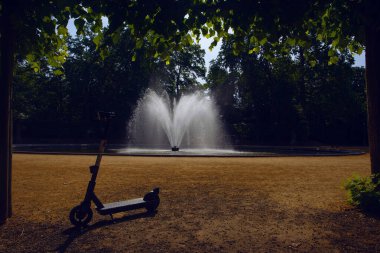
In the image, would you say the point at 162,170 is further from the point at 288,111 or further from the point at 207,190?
the point at 288,111

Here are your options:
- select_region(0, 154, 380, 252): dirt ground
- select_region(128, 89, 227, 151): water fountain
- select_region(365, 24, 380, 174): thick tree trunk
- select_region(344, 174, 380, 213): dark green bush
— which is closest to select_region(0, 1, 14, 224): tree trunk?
select_region(0, 154, 380, 252): dirt ground

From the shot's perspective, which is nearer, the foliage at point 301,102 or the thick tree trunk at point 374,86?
the thick tree trunk at point 374,86

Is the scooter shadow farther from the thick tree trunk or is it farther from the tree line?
the tree line

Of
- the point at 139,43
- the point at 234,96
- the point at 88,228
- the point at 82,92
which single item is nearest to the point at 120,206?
the point at 88,228

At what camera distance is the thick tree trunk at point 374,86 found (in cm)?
663

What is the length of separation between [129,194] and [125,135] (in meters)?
38.7

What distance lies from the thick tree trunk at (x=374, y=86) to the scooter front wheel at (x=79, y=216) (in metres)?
5.63

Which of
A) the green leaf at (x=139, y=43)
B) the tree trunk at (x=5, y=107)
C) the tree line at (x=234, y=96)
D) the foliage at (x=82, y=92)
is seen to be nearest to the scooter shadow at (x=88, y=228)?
the tree trunk at (x=5, y=107)

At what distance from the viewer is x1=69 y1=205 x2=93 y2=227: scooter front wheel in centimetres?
555

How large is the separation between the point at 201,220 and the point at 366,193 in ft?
10.6

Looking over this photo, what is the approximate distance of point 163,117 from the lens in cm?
3844

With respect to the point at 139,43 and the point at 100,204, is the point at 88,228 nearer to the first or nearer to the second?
the point at 100,204

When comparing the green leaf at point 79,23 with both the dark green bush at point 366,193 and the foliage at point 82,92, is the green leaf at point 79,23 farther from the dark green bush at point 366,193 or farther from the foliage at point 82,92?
the foliage at point 82,92

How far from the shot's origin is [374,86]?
670 cm
